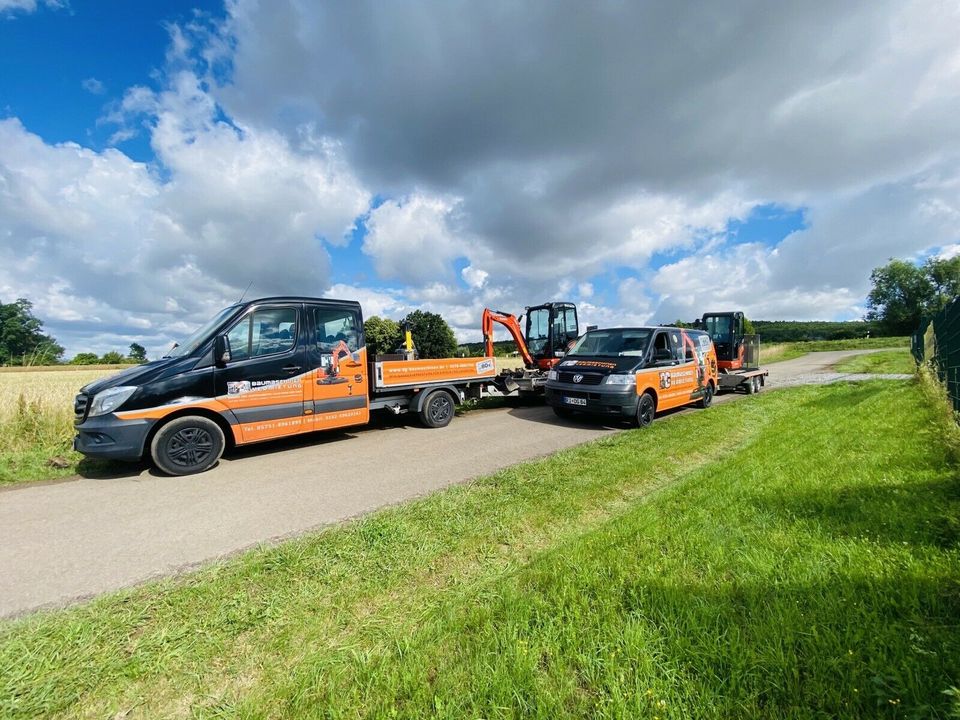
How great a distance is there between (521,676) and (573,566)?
978 millimetres

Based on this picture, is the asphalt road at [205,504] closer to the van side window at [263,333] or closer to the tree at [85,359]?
the van side window at [263,333]

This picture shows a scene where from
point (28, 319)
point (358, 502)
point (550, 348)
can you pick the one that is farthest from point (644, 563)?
point (28, 319)

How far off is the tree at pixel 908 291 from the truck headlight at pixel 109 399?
9581 centimetres

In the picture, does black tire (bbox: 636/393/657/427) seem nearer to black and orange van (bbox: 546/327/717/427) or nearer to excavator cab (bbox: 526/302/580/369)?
black and orange van (bbox: 546/327/717/427)

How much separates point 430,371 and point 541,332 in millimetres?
5466

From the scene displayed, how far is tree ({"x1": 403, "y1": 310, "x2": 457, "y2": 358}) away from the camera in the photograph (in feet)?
181

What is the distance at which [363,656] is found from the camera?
6.81ft

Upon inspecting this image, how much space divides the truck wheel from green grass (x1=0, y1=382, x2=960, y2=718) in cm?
426

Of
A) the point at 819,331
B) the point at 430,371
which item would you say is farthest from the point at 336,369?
the point at 819,331

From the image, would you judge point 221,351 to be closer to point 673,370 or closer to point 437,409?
point 437,409

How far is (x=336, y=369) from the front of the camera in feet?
22.5

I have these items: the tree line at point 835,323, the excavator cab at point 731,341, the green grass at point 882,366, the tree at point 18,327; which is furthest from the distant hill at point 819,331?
the tree at point 18,327

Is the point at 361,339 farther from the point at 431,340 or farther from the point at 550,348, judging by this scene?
the point at 431,340

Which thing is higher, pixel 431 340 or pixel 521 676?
pixel 431 340
